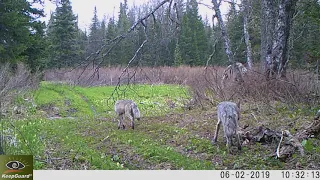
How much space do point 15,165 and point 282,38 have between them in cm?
919

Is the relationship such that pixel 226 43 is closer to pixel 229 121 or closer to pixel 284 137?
pixel 229 121

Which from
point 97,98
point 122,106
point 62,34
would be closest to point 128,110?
point 122,106

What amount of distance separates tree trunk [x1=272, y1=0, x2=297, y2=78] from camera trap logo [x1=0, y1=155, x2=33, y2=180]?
333 inches

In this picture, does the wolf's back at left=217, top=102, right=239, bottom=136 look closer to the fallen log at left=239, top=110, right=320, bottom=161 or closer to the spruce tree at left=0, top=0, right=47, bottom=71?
the fallen log at left=239, top=110, right=320, bottom=161

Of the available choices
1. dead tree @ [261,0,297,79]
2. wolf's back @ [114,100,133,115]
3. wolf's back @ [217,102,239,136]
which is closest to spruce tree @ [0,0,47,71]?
wolf's back @ [114,100,133,115]

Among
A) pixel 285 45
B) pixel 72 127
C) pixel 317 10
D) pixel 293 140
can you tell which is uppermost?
pixel 317 10

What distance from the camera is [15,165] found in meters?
4.87

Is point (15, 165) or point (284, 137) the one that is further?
point (284, 137)

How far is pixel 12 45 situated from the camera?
19875 millimetres

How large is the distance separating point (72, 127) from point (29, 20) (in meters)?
12.6

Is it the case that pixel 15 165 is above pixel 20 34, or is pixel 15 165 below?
below

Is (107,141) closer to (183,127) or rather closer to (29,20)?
(183,127)

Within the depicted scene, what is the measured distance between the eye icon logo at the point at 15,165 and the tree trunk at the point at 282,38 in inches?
336

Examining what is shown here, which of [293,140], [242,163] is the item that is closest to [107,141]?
[242,163]
